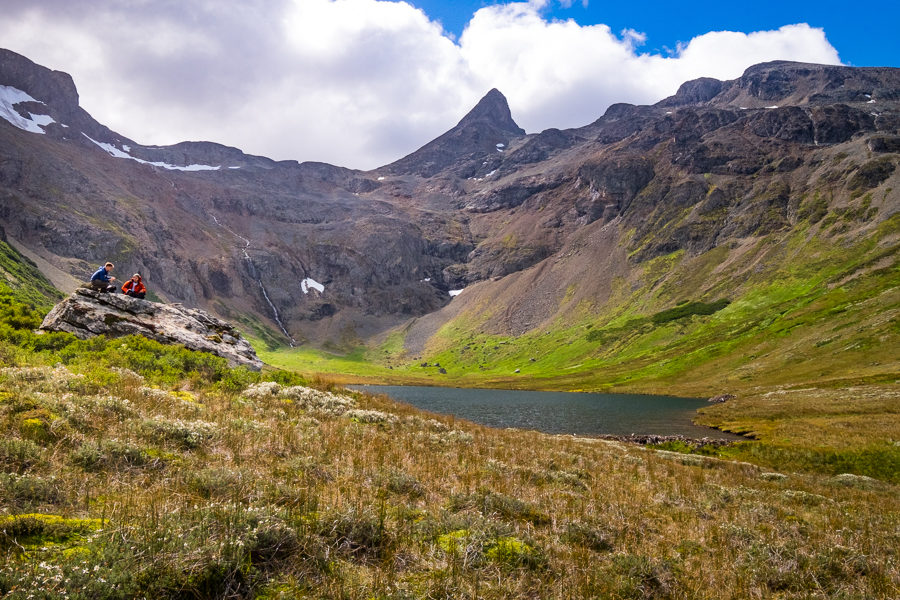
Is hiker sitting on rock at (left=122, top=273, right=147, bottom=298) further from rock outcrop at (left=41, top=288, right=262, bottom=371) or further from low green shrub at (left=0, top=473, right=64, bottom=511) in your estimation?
low green shrub at (left=0, top=473, right=64, bottom=511)

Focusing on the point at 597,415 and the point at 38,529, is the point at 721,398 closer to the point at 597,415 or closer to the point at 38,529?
the point at 597,415

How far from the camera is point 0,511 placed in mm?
4359

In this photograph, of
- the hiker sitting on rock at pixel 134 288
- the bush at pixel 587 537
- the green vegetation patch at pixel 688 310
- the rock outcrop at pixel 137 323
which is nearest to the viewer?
the bush at pixel 587 537

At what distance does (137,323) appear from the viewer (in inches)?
961

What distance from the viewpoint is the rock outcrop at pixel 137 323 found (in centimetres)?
2127

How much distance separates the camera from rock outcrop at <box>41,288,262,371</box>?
21266 mm

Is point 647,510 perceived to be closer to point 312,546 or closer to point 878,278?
point 312,546

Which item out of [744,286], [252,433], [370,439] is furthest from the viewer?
[744,286]

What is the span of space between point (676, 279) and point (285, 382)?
199084 millimetres

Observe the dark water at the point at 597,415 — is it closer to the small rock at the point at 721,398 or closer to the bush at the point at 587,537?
the small rock at the point at 721,398

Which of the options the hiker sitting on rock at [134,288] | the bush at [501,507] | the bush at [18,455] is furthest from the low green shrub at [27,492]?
the hiker sitting on rock at [134,288]

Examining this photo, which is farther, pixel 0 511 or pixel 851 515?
pixel 851 515

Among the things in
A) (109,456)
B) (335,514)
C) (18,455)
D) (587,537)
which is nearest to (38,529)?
(18,455)

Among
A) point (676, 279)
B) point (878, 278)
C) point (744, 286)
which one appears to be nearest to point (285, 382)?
point (878, 278)
